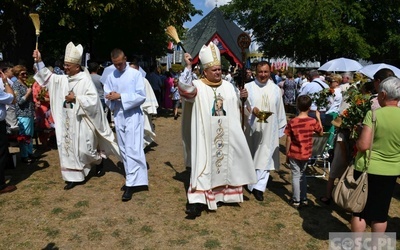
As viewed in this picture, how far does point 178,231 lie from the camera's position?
451 centimetres

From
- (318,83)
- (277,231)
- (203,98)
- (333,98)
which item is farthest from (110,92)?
(318,83)

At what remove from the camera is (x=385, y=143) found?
3.40 m

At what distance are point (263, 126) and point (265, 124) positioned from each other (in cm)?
4

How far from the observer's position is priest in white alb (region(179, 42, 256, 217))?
4.86 meters

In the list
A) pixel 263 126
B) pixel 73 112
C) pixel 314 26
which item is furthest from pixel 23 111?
pixel 314 26

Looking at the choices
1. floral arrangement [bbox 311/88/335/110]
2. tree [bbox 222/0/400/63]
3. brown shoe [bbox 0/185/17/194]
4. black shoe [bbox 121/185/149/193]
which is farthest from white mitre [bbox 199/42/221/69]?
tree [bbox 222/0/400/63]

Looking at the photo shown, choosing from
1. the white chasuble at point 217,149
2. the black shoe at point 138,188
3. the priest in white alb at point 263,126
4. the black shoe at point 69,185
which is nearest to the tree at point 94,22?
the black shoe at point 69,185

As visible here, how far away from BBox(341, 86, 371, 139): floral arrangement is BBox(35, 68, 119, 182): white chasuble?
363 centimetres

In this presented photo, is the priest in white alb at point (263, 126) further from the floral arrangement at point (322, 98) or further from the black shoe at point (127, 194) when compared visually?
the black shoe at point (127, 194)

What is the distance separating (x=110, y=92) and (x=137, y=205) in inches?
64.6

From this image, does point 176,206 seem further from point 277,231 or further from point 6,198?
point 6,198

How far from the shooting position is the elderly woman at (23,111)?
6.89 m

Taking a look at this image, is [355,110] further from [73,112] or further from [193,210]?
[73,112]

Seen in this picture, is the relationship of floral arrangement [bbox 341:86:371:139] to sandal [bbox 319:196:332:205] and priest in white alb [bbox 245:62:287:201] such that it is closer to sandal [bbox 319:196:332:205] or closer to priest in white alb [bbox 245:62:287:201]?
priest in white alb [bbox 245:62:287:201]
